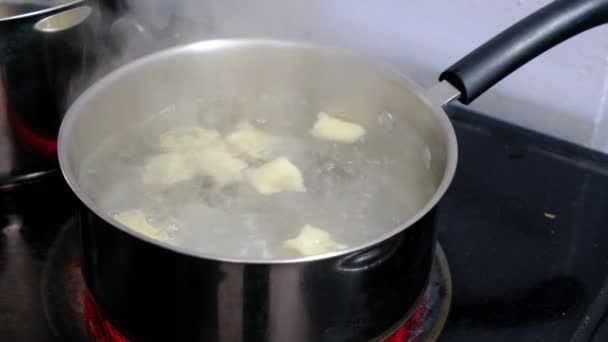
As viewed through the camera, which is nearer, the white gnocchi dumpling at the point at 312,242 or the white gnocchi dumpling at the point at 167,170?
the white gnocchi dumpling at the point at 312,242

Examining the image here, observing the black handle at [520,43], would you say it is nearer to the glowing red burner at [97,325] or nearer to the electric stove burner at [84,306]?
the electric stove burner at [84,306]

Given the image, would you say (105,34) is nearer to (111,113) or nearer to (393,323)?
(111,113)

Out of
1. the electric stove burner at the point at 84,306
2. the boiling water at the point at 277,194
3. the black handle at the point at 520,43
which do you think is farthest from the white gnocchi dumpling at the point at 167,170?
the black handle at the point at 520,43

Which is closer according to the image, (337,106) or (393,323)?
(393,323)

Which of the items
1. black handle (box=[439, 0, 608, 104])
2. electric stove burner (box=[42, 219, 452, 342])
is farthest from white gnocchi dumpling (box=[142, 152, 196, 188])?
black handle (box=[439, 0, 608, 104])

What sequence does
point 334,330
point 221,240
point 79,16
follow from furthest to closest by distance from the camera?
1. point 79,16
2. point 221,240
3. point 334,330

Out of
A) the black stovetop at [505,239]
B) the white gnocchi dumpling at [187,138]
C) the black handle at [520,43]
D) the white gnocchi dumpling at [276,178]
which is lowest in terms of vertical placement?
the black stovetop at [505,239]

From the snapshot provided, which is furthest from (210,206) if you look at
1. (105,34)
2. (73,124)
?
(105,34)

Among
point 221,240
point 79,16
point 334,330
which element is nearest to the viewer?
point 334,330
